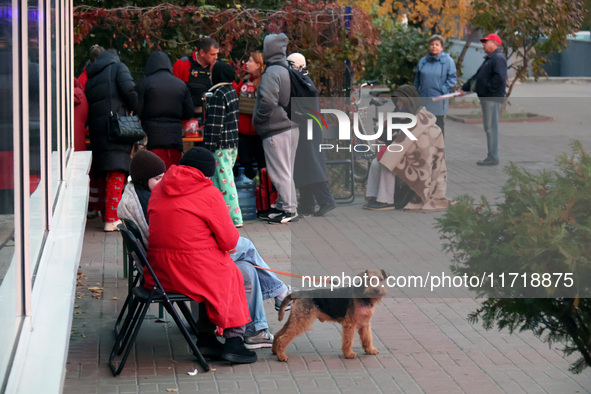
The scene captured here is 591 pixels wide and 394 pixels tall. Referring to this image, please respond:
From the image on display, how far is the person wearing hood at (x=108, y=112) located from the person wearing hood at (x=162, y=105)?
174 mm


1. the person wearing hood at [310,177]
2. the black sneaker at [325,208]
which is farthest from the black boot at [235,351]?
the black sneaker at [325,208]

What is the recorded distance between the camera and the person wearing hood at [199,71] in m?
9.66

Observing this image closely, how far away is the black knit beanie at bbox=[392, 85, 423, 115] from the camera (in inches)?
358

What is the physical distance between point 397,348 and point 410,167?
3935 millimetres

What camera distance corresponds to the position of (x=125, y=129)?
29.0ft

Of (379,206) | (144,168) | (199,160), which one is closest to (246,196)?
(379,206)

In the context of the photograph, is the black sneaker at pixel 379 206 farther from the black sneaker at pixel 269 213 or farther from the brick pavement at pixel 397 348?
the brick pavement at pixel 397 348

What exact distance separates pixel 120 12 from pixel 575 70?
24.9m

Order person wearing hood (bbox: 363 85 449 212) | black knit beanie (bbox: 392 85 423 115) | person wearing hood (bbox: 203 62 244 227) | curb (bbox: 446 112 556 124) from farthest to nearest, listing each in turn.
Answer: black knit beanie (bbox: 392 85 423 115) → person wearing hood (bbox: 203 62 244 227) → person wearing hood (bbox: 363 85 449 212) → curb (bbox: 446 112 556 124)

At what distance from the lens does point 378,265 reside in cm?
597

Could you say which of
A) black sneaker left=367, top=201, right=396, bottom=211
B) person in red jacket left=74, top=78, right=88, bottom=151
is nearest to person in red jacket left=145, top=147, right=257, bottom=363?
person in red jacket left=74, top=78, right=88, bottom=151

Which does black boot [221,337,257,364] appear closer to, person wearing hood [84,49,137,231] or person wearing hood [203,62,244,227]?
person wearing hood [203,62,244,227]

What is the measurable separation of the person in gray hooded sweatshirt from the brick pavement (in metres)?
2.45

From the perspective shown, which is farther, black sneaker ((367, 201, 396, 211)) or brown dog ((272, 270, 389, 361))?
black sneaker ((367, 201, 396, 211))
